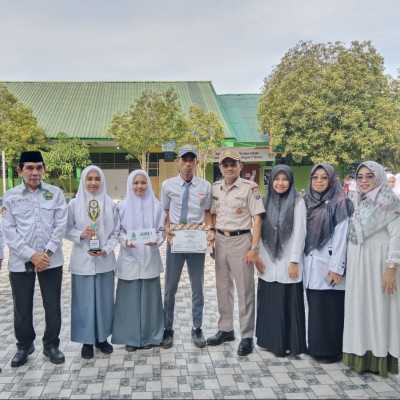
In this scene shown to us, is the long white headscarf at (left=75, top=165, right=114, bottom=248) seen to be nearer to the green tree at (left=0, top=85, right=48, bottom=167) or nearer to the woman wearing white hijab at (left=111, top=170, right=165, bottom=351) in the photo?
the woman wearing white hijab at (left=111, top=170, right=165, bottom=351)

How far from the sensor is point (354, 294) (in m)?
3.23

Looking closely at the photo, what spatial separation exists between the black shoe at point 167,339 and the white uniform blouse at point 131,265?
0.68 meters

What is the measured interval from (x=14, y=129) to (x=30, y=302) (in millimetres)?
14442

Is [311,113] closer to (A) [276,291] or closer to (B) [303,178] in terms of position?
(B) [303,178]

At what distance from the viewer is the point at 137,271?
11.9 feet

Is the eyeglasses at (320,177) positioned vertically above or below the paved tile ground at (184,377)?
above

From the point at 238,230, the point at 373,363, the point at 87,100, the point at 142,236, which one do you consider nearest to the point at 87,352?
the point at 142,236

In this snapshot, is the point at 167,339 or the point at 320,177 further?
the point at 167,339

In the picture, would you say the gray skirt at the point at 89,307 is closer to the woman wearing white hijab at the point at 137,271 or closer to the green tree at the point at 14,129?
the woman wearing white hijab at the point at 137,271

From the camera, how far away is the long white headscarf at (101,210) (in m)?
3.54

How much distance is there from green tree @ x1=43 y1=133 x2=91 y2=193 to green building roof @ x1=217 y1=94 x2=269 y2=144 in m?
7.42

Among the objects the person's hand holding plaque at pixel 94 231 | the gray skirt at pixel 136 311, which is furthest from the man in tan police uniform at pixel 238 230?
the person's hand holding plaque at pixel 94 231

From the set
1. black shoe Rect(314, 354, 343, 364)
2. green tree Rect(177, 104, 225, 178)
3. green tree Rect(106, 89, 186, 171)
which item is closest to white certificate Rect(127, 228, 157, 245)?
black shoe Rect(314, 354, 343, 364)

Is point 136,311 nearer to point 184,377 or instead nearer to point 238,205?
point 184,377
